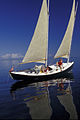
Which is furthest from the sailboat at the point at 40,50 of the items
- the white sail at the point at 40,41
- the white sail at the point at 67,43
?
the white sail at the point at 67,43

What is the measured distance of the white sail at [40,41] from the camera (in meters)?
24.3

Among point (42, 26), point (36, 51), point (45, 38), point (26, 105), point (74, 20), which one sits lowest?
point (26, 105)

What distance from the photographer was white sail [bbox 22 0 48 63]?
79.6 feet

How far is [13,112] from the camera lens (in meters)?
9.10

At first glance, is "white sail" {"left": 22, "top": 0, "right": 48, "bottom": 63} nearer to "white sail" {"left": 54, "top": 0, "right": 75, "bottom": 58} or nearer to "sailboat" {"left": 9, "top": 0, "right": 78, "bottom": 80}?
"sailboat" {"left": 9, "top": 0, "right": 78, "bottom": 80}

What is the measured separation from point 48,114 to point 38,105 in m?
1.97

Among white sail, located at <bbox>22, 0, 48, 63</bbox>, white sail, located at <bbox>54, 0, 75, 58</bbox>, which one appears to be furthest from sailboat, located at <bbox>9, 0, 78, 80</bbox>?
white sail, located at <bbox>54, 0, 75, 58</bbox>

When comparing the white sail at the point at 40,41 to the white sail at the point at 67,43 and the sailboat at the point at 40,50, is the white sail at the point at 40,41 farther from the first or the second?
the white sail at the point at 67,43

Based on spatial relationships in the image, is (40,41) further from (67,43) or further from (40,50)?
(67,43)

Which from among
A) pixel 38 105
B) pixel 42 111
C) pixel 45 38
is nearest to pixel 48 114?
pixel 42 111

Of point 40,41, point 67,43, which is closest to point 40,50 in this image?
point 40,41

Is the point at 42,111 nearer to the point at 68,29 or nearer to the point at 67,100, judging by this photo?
the point at 67,100

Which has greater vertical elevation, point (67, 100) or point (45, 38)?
point (45, 38)

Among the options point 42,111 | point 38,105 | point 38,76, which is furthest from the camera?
point 38,76
